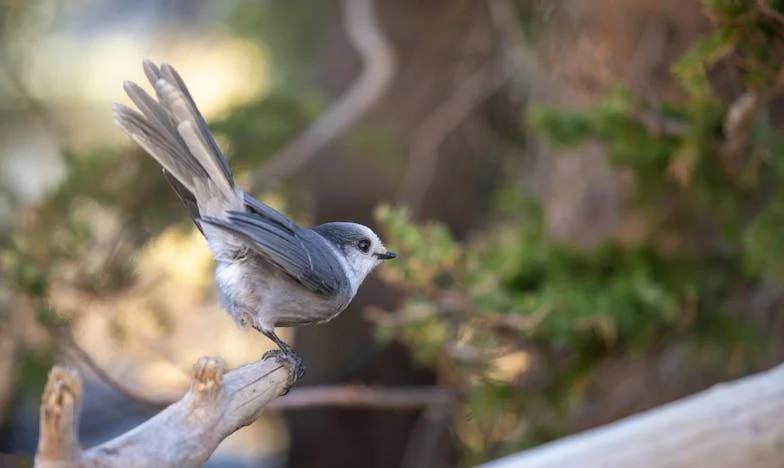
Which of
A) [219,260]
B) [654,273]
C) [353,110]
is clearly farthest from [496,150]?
[219,260]

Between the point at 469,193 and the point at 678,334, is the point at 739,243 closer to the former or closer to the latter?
the point at 678,334

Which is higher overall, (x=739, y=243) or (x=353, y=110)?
(x=353, y=110)

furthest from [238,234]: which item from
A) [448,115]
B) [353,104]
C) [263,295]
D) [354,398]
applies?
[448,115]

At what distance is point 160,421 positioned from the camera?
1398mm

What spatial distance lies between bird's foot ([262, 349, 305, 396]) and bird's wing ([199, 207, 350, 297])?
0.43 feet

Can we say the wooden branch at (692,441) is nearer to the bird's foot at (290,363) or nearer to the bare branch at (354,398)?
the bird's foot at (290,363)

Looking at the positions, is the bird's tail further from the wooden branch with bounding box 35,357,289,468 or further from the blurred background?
the blurred background

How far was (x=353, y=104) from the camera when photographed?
3.87 metres

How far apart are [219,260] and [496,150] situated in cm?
329

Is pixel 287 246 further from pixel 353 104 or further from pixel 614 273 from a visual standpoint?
pixel 353 104

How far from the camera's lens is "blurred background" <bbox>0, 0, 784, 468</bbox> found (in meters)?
2.68

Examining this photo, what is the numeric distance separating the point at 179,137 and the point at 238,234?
0.64 feet

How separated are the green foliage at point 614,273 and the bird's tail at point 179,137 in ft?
3.26

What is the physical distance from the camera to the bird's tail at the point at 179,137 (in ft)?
4.90
